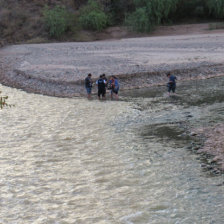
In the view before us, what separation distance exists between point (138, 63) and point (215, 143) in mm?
19532

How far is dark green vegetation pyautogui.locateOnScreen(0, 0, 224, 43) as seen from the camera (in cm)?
5525

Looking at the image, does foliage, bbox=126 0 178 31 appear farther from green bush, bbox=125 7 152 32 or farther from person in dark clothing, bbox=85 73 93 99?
person in dark clothing, bbox=85 73 93 99

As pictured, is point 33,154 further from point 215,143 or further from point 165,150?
point 215,143

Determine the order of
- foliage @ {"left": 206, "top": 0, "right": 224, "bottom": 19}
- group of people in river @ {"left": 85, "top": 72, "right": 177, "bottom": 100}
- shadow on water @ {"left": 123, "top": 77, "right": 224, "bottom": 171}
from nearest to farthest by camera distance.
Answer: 1. shadow on water @ {"left": 123, "top": 77, "right": 224, "bottom": 171}
2. group of people in river @ {"left": 85, "top": 72, "right": 177, "bottom": 100}
3. foliage @ {"left": 206, "top": 0, "right": 224, "bottom": 19}

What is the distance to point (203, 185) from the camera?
36.3ft

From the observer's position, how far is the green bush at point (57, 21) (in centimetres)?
5759

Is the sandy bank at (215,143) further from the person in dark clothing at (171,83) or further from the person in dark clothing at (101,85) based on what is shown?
the person in dark clothing at (101,85)

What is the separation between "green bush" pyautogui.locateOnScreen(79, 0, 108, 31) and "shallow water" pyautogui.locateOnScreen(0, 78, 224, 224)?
3809cm

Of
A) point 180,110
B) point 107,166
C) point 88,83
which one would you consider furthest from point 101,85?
point 107,166

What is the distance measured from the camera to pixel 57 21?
2280 inches

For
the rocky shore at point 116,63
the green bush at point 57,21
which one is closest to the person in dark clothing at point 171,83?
the rocky shore at point 116,63

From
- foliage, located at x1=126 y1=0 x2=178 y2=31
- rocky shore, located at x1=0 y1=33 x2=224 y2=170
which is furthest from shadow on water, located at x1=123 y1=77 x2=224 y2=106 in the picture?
foliage, located at x1=126 y1=0 x2=178 y2=31

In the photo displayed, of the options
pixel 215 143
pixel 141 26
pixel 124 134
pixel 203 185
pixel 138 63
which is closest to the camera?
pixel 203 185

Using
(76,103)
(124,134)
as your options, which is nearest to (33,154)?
(124,134)
